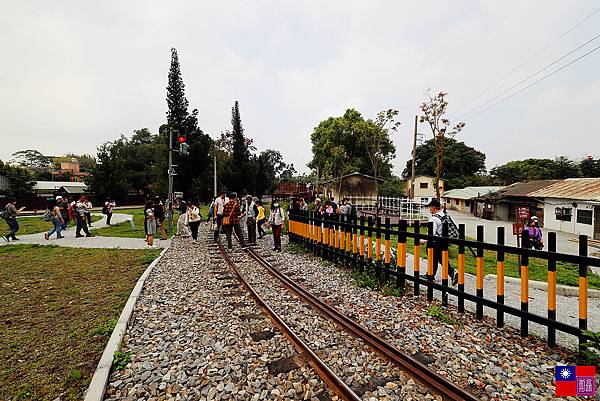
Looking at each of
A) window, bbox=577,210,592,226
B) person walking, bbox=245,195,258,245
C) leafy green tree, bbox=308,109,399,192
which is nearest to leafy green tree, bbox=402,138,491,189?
leafy green tree, bbox=308,109,399,192

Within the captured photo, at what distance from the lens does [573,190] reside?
23578 millimetres

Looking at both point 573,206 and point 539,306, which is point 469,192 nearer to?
point 573,206

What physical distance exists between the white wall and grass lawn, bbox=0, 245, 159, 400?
2534cm

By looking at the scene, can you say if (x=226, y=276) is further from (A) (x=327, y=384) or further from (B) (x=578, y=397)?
(B) (x=578, y=397)

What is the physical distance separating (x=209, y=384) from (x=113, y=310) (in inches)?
118

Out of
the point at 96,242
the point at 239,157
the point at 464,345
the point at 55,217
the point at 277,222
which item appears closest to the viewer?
the point at 464,345

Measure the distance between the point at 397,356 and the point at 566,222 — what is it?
1040 inches

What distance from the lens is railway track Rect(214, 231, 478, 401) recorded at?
2.96m

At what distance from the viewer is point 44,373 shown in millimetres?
3490

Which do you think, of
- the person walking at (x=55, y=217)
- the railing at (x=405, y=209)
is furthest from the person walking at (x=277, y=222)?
the railing at (x=405, y=209)

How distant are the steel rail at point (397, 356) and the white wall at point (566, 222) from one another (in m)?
23.1

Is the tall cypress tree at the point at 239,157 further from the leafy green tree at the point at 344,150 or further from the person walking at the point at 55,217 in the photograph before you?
the person walking at the point at 55,217

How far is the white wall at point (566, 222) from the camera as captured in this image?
2094 cm

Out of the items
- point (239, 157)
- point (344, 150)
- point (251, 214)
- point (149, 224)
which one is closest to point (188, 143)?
point (239, 157)
